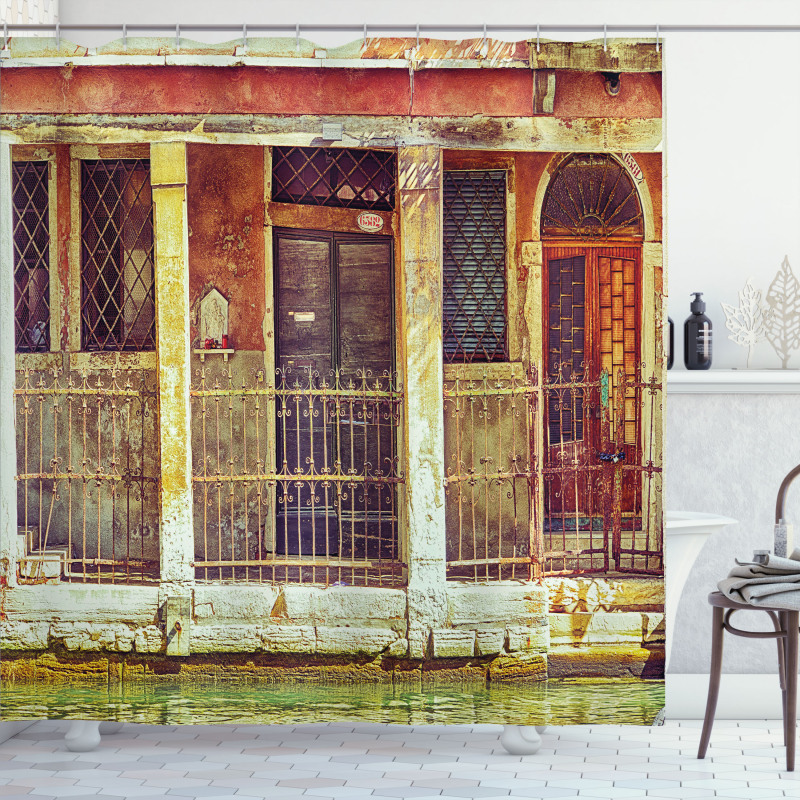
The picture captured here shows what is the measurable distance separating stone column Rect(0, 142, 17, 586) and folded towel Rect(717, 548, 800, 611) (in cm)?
236

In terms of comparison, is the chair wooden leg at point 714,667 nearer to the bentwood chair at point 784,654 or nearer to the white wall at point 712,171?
the bentwood chair at point 784,654

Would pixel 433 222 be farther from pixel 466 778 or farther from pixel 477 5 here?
pixel 466 778

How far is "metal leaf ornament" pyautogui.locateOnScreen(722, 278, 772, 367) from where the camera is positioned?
162 inches

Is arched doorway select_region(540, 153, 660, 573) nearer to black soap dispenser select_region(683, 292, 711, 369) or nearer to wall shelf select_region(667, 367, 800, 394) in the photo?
wall shelf select_region(667, 367, 800, 394)

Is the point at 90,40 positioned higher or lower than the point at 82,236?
higher

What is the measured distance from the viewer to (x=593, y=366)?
10.6 feet

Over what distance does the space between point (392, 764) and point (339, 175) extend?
1.98 metres

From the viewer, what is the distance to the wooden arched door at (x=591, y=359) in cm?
319

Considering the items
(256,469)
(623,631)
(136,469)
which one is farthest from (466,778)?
(136,469)

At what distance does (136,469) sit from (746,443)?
238cm

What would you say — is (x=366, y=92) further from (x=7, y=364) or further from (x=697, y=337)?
(x=697, y=337)

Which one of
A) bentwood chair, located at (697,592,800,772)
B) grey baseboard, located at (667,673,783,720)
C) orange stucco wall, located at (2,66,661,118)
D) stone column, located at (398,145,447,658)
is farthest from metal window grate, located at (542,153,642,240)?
grey baseboard, located at (667,673,783,720)

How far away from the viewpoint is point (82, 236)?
3.24m

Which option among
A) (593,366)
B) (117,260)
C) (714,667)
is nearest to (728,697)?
(714,667)
